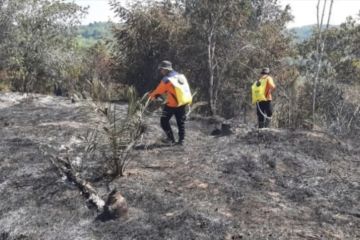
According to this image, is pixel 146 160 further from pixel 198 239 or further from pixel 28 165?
pixel 198 239

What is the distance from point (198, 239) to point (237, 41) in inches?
519

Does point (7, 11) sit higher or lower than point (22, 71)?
higher

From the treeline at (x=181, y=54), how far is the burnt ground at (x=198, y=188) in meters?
4.33

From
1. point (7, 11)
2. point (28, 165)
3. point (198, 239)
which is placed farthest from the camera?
point (7, 11)

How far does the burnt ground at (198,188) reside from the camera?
589 cm

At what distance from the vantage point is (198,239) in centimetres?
554

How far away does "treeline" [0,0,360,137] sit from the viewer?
17109mm

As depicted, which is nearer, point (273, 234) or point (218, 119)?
point (273, 234)

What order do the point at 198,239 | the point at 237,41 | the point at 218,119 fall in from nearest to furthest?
1. the point at 198,239
2. the point at 218,119
3. the point at 237,41

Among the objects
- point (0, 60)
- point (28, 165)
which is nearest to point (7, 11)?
point (0, 60)

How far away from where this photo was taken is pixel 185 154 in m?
8.94

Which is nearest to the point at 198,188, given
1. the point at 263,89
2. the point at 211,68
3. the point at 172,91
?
the point at 172,91

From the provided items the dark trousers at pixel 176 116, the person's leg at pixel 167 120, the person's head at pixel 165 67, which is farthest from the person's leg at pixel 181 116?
the person's head at pixel 165 67

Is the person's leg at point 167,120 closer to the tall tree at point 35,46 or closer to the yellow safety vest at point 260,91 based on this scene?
the yellow safety vest at point 260,91
